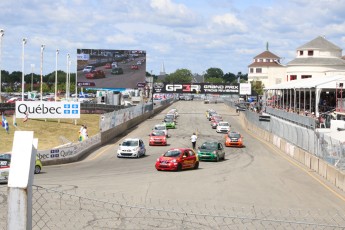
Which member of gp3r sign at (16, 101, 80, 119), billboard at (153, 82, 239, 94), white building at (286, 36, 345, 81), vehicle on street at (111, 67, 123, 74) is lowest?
gp3r sign at (16, 101, 80, 119)

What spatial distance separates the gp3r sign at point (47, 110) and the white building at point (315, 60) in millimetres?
54123

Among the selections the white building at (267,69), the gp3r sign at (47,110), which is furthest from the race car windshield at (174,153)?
the white building at (267,69)

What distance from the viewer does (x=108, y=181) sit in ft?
86.1

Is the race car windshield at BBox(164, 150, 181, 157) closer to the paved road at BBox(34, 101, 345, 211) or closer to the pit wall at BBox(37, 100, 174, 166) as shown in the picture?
the paved road at BBox(34, 101, 345, 211)

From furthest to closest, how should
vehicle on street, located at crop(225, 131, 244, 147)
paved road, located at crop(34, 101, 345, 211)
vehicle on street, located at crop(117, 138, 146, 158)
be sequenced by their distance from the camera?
vehicle on street, located at crop(225, 131, 244, 147) → vehicle on street, located at crop(117, 138, 146, 158) → paved road, located at crop(34, 101, 345, 211)

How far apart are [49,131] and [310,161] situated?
32821 mm

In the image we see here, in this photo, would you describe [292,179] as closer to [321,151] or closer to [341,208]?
[321,151]

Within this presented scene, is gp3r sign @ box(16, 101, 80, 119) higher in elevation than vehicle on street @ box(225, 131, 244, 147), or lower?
higher

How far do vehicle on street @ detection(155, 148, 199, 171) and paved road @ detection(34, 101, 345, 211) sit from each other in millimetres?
537

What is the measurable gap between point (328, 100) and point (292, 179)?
37387 mm

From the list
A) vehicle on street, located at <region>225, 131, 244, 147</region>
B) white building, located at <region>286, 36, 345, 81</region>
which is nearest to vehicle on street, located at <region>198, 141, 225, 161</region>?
vehicle on street, located at <region>225, 131, 244, 147</region>

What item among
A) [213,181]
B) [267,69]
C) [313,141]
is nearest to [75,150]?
[213,181]

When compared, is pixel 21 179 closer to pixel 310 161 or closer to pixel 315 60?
pixel 310 161

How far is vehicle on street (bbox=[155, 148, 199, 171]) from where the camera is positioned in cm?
3194
